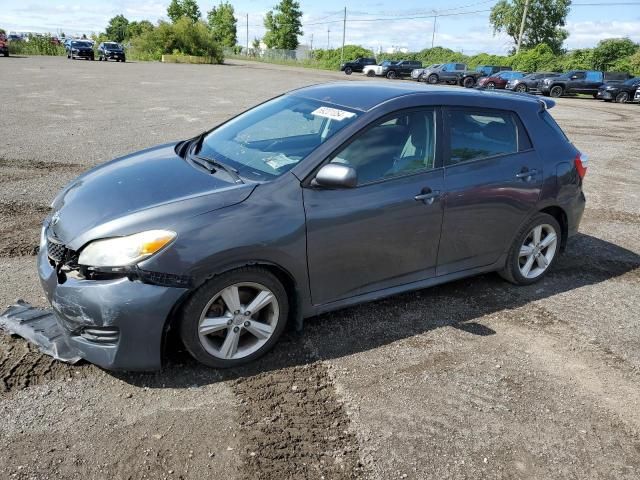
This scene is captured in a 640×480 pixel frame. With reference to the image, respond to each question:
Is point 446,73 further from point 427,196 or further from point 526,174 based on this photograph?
point 427,196

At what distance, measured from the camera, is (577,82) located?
3181 centimetres

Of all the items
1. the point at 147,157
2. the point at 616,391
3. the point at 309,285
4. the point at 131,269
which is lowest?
the point at 616,391

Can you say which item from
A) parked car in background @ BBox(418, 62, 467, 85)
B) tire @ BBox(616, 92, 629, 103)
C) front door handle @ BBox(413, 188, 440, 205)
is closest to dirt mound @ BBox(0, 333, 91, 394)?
front door handle @ BBox(413, 188, 440, 205)

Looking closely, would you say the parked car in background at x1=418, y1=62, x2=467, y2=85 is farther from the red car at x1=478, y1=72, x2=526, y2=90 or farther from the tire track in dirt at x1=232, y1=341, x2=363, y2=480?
the tire track in dirt at x1=232, y1=341, x2=363, y2=480

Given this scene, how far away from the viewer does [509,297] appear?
15.0 ft

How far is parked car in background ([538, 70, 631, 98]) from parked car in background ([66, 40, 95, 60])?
40.4 m

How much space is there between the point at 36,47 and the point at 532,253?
6398 centimetres

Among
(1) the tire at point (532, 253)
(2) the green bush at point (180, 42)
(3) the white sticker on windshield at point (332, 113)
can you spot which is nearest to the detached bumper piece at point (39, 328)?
(3) the white sticker on windshield at point (332, 113)

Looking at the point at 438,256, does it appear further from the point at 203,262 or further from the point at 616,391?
the point at 203,262

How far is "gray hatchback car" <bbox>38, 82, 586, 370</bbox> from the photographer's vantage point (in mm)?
2959

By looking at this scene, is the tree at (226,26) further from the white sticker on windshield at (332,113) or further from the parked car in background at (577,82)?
the white sticker on windshield at (332,113)

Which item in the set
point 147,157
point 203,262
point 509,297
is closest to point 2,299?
point 147,157

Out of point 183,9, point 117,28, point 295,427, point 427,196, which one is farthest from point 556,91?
point 117,28

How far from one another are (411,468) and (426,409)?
1.62 feet
